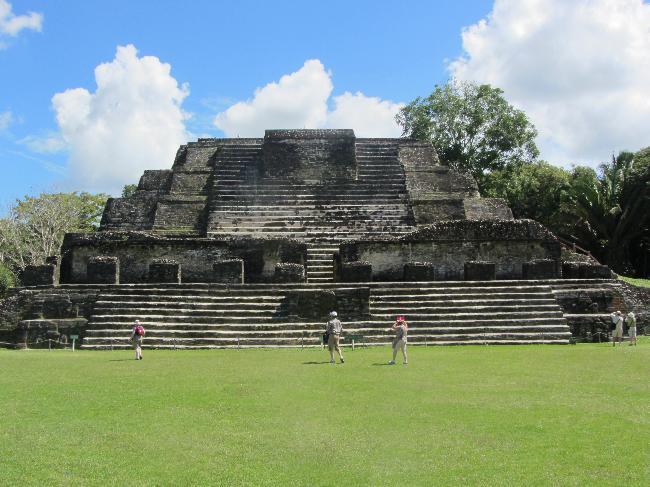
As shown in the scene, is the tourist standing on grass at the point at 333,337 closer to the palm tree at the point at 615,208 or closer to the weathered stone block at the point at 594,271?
the weathered stone block at the point at 594,271

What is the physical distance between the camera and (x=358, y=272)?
1511 cm

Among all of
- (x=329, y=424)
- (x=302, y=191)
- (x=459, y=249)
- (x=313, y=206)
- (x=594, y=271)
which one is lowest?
(x=329, y=424)

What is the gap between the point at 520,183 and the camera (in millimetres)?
31156

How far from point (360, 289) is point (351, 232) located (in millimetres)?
4948

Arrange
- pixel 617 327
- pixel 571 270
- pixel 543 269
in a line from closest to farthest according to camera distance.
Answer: pixel 617 327 < pixel 543 269 < pixel 571 270

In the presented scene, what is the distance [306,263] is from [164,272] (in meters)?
3.24

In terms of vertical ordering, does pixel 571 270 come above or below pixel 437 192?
below

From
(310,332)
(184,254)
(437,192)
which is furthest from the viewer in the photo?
(437,192)

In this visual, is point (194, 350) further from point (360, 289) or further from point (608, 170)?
point (608, 170)

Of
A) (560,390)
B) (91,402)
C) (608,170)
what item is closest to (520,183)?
(608,170)

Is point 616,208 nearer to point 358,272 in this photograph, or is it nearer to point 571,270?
point 571,270

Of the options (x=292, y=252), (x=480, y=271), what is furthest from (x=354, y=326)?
(x=480, y=271)

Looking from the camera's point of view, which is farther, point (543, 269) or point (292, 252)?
point (292, 252)

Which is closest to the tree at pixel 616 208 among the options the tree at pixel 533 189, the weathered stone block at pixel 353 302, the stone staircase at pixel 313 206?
the tree at pixel 533 189
